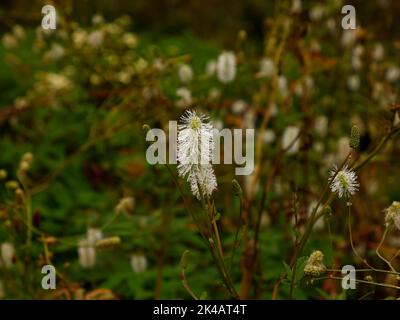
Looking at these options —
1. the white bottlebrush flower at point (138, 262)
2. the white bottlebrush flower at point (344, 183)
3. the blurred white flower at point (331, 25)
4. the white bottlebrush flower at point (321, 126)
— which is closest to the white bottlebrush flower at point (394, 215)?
the white bottlebrush flower at point (344, 183)

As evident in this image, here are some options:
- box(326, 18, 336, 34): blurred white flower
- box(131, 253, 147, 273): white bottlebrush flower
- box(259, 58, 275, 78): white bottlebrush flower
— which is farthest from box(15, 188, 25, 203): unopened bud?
box(326, 18, 336, 34): blurred white flower

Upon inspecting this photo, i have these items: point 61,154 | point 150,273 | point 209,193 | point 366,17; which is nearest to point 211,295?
point 150,273

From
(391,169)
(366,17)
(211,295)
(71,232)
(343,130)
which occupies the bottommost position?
(211,295)


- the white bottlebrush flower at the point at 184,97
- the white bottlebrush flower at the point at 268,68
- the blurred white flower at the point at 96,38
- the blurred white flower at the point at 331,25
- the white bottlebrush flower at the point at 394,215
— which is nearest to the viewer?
the white bottlebrush flower at the point at 394,215

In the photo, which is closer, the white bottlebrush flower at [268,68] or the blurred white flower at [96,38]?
the white bottlebrush flower at [268,68]

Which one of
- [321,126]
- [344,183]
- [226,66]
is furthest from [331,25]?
[344,183]

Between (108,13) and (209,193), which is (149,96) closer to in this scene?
(209,193)

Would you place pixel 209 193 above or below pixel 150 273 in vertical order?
above

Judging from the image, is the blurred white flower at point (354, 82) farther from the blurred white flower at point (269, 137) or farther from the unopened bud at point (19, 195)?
the unopened bud at point (19, 195)
